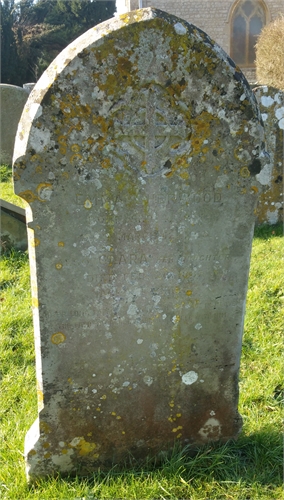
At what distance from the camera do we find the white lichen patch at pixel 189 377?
2.62 meters

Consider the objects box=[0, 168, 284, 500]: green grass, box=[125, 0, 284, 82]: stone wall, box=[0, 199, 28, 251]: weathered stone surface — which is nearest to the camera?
box=[0, 168, 284, 500]: green grass

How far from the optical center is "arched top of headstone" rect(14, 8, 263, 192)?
1.99 meters

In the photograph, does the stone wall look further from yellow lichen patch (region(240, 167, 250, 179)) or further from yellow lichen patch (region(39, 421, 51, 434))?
yellow lichen patch (region(39, 421, 51, 434))

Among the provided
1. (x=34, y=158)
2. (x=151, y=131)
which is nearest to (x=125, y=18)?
(x=151, y=131)

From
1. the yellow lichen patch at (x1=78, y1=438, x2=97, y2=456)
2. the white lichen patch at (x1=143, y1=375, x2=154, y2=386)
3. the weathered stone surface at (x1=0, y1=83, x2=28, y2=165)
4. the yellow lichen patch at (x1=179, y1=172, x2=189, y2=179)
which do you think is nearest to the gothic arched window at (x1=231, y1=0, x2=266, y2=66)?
the weathered stone surface at (x1=0, y1=83, x2=28, y2=165)

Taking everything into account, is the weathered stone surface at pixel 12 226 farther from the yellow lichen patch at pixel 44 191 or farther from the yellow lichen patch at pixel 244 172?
the yellow lichen patch at pixel 244 172

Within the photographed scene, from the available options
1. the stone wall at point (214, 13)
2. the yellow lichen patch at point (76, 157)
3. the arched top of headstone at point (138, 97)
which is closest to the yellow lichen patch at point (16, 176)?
the arched top of headstone at point (138, 97)

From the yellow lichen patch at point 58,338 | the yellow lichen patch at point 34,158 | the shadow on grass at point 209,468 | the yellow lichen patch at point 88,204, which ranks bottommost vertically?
the shadow on grass at point 209,468

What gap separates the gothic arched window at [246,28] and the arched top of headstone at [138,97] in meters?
20.2

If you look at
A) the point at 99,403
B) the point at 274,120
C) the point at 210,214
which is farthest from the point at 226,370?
the point at 274,120

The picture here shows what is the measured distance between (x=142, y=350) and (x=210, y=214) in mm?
840

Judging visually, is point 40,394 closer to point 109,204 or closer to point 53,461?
point 53,461

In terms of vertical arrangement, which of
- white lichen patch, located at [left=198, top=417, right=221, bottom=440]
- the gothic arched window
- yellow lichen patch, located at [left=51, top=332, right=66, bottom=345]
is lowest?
white lichen patch, located at [left=198, top=417, right=221, bottom=440]

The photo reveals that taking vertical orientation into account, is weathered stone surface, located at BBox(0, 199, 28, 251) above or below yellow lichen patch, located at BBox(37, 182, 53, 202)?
below
